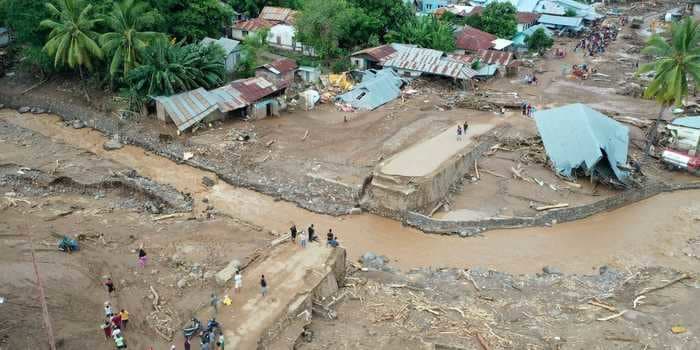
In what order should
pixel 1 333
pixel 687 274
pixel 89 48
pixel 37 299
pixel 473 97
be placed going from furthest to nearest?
pixel 473 97 → pixel 89 48 → pixel 687 274 → pixel 37 299 → pixel 1 333

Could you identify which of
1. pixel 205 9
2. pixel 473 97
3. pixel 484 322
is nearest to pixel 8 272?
pixel 484 322

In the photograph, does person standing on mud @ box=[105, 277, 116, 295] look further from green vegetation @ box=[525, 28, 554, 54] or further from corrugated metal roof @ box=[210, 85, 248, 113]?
green vegetation @ box=[525, 28, 554, 54]

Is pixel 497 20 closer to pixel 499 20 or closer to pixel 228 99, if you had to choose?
pixel 499 20

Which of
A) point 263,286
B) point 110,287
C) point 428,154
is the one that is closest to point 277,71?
point 428,154

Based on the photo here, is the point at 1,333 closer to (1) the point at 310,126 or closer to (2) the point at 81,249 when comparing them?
(2) the point at 81,249

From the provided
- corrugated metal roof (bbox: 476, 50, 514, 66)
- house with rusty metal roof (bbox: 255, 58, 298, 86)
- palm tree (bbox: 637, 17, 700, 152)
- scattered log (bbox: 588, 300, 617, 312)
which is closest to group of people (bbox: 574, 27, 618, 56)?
corrugated metal roof (bbox: 476, 50, 514, 66)

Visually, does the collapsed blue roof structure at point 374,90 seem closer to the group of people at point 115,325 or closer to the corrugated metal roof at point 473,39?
the corrugated metal roof at point 473,39
